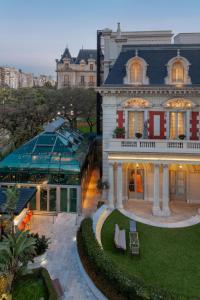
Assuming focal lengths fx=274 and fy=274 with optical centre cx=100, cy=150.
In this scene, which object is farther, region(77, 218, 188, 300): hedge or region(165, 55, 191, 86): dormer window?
region(165, 55, 191, 86): dormer window

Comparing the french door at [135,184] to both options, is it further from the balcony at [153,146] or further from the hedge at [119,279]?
the hedge at [119,279]

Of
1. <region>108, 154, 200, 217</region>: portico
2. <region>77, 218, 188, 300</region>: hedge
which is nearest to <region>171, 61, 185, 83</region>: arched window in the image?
<region>108, 154, 200, 217</region>: portico

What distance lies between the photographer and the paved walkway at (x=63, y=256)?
13.1 metres

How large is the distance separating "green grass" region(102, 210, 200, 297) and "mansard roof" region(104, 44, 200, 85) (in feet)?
38.9

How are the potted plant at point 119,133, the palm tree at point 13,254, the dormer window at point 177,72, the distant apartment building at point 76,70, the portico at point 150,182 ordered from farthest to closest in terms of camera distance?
the distant apartment building at point 76,70 < the potted plant at point 119,133 < the dormer window at point 177,72 < the portico at point 150,182 < the palm tree at point 13,254

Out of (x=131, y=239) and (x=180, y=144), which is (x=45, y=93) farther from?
(x=131, y=239)

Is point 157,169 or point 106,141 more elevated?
point 106,141

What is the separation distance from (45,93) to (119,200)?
1390 inches

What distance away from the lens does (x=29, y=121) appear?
40.2 metres

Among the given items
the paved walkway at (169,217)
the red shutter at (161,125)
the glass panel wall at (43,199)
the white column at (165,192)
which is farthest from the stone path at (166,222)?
the red shutter at (161,125)

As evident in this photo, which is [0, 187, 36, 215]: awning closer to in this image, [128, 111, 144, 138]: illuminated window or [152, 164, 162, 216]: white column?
[152, 164, 162, 216]: white column

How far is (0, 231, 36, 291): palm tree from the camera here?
12.2 m

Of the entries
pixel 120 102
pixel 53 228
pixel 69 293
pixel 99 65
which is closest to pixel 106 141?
pixel 120 102

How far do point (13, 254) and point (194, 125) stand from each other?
677 inches
